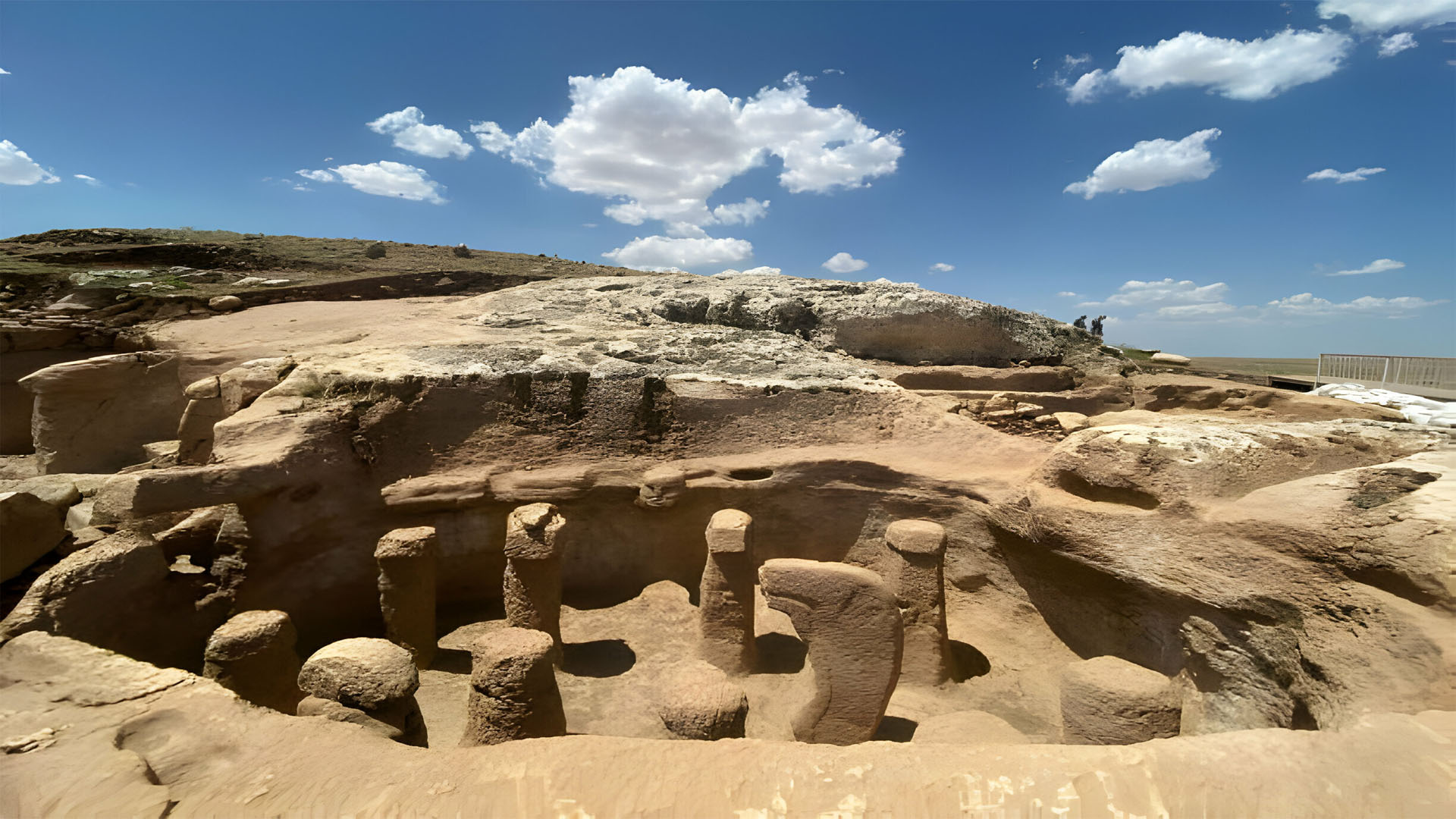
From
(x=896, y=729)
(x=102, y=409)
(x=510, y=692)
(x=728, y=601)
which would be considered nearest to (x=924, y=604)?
(x=896, y=729)

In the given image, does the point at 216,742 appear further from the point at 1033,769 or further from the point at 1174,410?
the point at 1174,410

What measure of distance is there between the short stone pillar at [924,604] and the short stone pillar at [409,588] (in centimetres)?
381

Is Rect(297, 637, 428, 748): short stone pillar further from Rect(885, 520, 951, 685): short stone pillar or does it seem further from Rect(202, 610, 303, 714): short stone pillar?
Rect(885, 520, 951, 685): short stone pillar

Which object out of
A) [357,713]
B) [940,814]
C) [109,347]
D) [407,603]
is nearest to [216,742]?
[357,713]

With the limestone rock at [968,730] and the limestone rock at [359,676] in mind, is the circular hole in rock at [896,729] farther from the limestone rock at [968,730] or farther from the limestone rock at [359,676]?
the limestone rock at [359,676]

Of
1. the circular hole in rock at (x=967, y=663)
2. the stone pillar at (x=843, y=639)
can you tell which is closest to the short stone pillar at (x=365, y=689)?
the stone pillar at (x=843, y=639)

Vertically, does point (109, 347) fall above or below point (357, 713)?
above

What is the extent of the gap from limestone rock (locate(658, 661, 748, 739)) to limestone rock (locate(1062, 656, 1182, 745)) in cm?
176

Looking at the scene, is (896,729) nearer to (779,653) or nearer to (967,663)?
(967,663)

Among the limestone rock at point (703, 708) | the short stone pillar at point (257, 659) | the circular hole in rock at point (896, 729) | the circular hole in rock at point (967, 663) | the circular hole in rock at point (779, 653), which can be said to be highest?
the limestone rock at point (703, 708)

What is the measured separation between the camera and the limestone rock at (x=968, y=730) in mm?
3980

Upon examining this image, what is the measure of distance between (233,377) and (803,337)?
6.48m

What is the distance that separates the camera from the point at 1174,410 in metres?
7.65

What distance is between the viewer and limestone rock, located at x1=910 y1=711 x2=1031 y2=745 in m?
3.98
